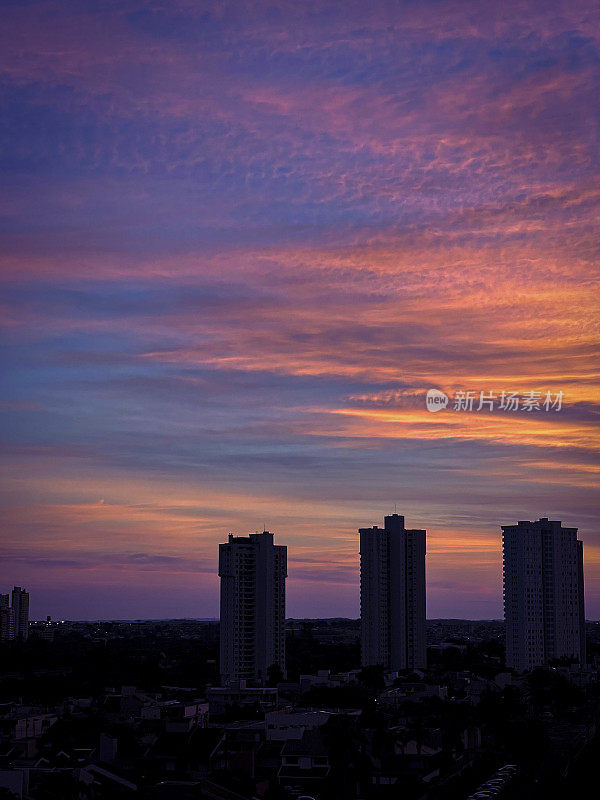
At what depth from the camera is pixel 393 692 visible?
54.7 m

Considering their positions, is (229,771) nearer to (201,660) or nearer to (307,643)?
(201,660)

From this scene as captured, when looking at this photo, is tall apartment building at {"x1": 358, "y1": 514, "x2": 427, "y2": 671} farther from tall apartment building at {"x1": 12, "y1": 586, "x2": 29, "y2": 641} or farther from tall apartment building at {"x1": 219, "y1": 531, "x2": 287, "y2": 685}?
tall apartment building at {"x1": 12, "y1": 586, "x2": 29, "y2": 641}

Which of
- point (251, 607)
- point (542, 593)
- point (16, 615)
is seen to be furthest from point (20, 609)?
point (542, 593)

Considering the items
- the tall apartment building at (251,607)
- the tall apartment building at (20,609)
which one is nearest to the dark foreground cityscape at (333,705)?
the tall apartment building at (251,607)

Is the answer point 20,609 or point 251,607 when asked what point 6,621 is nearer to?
point 20,609

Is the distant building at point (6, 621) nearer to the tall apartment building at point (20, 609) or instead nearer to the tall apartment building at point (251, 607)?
the tall apartment building at point (20, 609)

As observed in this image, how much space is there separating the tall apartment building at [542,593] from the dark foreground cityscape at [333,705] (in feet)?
0.41

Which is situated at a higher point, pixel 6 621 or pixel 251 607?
pixel 251 607

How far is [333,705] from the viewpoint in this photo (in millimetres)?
49688

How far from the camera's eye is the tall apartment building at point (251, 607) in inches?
2758

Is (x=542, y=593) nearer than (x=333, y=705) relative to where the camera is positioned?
No

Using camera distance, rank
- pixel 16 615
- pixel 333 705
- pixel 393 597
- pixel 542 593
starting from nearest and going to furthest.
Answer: pixel 333 705 < pixel 393 597 < pixel 542 593 < pixel 16 615

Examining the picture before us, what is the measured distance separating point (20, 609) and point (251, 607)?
70510 mm

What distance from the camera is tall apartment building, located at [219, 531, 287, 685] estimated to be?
70062 mm
